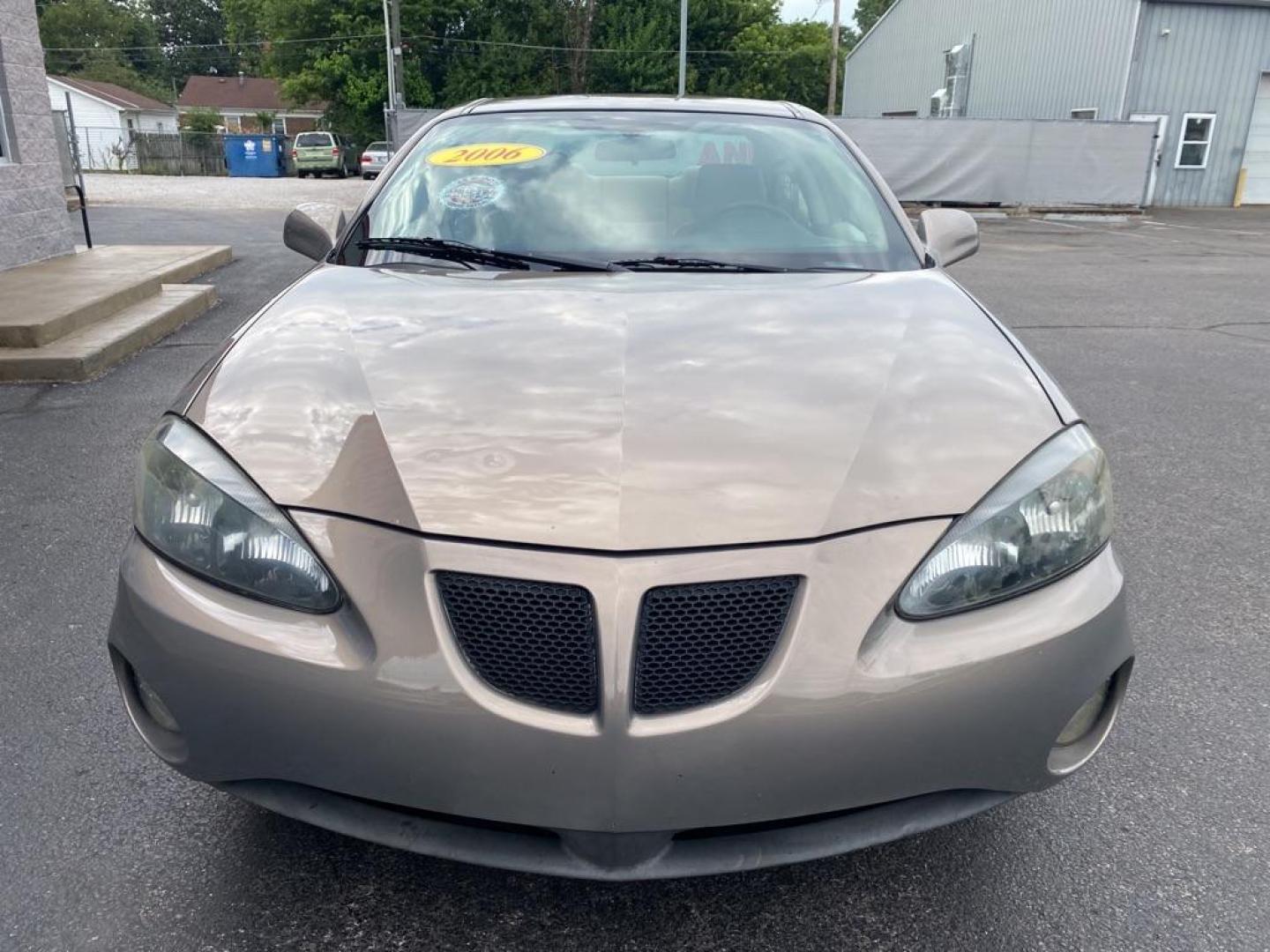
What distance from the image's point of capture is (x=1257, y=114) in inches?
885

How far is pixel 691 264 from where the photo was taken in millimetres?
2709

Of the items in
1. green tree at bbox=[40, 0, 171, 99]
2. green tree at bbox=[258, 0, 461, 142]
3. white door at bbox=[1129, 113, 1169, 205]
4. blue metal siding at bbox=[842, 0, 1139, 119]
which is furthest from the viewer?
green tree at bbox=[40, 0, 171, 99]

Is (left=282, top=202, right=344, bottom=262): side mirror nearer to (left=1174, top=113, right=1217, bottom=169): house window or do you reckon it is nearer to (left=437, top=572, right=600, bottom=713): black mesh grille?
(left=437, top=572, right=600, bottom=713): black mesh grille

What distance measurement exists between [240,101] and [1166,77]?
223ft

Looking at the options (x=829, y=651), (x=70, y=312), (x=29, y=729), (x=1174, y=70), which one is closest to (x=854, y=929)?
(x=829, y=651)

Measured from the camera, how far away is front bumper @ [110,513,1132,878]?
1.53m

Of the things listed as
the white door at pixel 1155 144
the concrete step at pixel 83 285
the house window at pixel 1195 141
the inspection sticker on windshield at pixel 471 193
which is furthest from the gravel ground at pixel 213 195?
the house window at pixel 1195 141

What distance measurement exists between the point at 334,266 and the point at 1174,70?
24.4m

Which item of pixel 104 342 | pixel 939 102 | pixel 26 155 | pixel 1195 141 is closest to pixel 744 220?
pixel 104 342

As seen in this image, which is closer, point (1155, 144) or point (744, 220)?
point (744, 220)

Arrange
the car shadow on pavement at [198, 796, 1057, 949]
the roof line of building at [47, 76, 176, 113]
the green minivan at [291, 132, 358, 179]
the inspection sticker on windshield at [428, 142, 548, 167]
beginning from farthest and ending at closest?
the roof line of building at [47, 76, 176, 113], the green minivan at [291, 132, 358, 179], the inspection sticker on windshield at [428, 142, 548, 167], the car shadow on pavement at [198, 796, 1057, 949]

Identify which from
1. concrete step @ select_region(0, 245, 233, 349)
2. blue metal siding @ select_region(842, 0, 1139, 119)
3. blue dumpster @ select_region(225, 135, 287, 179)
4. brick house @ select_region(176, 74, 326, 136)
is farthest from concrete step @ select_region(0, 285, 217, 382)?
brick house @ select_region(176, 74, 326, 136)

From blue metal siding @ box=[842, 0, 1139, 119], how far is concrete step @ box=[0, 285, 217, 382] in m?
21.2

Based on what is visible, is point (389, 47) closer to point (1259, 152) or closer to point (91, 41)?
point (1259, 152)
